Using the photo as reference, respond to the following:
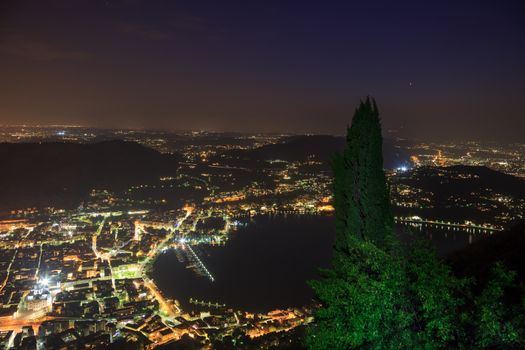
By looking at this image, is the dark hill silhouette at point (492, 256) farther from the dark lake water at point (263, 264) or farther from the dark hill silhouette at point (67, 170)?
the dark hill silhouette at point (67, 170)

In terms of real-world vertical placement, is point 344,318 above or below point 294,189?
above

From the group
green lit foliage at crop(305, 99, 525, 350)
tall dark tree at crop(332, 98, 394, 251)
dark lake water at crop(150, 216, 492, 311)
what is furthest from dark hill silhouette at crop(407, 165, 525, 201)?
green lit foliage at crop(305, 99, 525, 350)

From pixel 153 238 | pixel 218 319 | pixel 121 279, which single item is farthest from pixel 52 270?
pixel 218 319

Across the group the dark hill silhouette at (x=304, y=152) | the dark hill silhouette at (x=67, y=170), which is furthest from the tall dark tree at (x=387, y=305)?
the dark hill silhouette at (x=304, y=152)

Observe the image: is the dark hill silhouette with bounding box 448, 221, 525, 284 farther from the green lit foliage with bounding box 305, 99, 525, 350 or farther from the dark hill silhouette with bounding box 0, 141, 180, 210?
the dark hill silhouette with bounding box 0, 141, 180, 210

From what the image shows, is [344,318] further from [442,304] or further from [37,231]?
[37,231]

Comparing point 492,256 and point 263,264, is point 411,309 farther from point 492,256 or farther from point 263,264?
point 263,264
